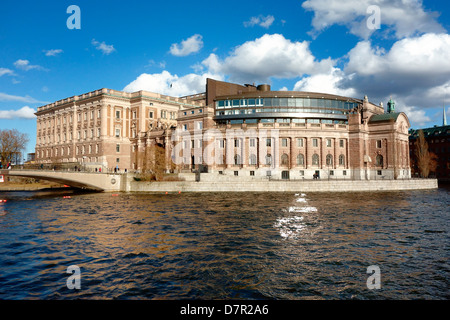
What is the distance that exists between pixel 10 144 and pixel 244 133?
242 ft

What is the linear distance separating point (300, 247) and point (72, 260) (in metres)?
12.7

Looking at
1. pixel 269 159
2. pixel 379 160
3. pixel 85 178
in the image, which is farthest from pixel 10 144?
pixel 379 160

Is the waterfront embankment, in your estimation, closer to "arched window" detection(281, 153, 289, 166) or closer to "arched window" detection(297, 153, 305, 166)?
"arched window" detection(297, 153, 305, 166)

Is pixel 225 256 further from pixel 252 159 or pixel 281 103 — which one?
pixel 281 103

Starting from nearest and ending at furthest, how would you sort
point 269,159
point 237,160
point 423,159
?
point 269,159
point 237,160
point 423,159

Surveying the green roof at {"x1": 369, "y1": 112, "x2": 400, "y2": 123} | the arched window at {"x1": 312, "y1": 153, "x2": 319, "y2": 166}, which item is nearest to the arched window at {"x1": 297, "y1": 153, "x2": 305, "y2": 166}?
the arched window at {"x1": 312, "y1": 153, "x2": 319, "y2": 166}

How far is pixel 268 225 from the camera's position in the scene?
24984 millimetres

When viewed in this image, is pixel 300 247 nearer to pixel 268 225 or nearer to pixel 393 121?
pixel 268 225

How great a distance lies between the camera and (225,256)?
16.3m

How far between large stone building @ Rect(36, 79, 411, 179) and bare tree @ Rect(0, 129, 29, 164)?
36.2 ft

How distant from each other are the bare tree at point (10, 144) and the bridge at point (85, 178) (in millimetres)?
44737

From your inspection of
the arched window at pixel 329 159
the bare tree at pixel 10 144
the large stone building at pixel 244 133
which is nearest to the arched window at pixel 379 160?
the large stone building at pixel 244 133

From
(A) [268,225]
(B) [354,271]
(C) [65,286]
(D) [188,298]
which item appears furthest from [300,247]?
(C) [65,286]

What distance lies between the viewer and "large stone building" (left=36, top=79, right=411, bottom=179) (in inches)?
2868
